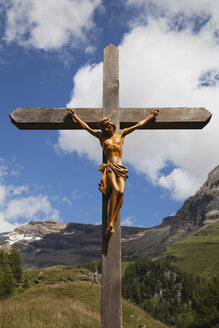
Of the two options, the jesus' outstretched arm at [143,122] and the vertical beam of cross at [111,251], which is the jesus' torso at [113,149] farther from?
the vertical beam of cross at [111,251]

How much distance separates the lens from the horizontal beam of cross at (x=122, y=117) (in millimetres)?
5906

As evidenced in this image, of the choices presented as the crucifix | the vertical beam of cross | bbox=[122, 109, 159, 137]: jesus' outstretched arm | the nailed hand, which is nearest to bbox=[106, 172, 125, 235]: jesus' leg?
the crucifix

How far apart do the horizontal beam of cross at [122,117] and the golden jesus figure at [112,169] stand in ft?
1.73

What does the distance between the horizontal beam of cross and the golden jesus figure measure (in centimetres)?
53

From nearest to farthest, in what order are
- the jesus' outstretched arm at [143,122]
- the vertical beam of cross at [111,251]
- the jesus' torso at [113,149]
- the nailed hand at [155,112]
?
the vertical beam of cross at [111,251], the jesus' torso at [113,149], the jesus' outstretched arm at [143,122], the nailed hand at [155,112]

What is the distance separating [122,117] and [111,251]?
2459 millimetres

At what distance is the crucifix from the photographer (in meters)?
4.83

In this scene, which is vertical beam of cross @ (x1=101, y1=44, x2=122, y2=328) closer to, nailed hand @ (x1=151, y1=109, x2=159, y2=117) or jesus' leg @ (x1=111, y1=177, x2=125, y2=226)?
jesus' leg @ (x1=111, y1=177, x2=125, y2=226)

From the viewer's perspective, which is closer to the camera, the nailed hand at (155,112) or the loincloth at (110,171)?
the loincloth at (110,171)

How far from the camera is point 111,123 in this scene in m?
5.21

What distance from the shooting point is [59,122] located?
6.00 meters

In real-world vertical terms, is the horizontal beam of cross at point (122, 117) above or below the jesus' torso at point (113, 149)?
above

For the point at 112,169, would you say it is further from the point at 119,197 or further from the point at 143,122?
the point at 143,122

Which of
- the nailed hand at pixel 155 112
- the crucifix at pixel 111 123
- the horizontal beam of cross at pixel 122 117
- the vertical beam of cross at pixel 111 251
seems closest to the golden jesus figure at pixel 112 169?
the crucifix at pixel 111 123
